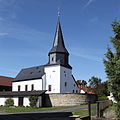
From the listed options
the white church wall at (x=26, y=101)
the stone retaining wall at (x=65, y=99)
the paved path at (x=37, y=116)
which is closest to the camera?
the paved path at (x=37, y=116)

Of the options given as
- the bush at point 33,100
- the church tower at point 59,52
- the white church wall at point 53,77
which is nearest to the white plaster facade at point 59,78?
the white church wall at point 53,77

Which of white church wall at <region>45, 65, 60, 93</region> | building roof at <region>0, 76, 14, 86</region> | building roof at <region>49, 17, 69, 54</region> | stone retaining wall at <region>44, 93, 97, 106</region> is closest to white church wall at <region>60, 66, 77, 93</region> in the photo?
white church wall at <region>45, 65, 60, 93</region>

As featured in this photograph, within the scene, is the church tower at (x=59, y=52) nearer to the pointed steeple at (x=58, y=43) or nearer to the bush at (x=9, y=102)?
the pointed steeple at (x=58, y=43)

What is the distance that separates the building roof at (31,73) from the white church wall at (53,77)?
6.39 feet

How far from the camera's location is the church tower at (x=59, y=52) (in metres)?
50.7

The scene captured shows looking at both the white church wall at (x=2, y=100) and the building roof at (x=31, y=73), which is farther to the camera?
the building roof at (x=31, y=73)

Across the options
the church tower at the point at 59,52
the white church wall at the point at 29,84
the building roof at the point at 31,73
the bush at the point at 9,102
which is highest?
the church tower at the point at 59,52

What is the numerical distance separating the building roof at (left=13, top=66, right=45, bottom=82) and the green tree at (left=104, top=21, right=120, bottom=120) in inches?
1720

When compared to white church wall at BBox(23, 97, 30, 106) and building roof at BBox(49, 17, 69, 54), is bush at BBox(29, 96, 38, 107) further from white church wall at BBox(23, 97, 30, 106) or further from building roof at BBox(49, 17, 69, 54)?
building roof at BBox(49, 17, 69, 54)

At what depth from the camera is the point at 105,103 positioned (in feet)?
58.2

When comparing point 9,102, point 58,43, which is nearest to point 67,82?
point 58,43

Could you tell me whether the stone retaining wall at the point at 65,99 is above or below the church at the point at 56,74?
below

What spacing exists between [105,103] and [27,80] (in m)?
40.7

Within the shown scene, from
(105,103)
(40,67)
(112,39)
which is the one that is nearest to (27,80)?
(40,67)
